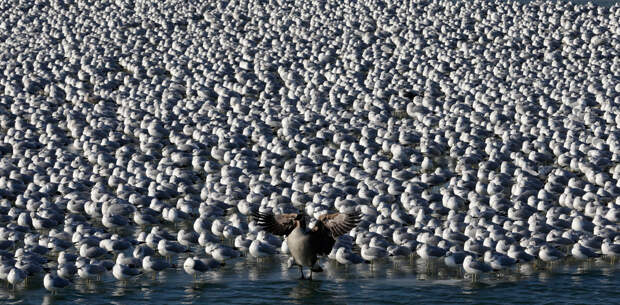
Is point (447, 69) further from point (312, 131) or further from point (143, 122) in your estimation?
point (143, 122)

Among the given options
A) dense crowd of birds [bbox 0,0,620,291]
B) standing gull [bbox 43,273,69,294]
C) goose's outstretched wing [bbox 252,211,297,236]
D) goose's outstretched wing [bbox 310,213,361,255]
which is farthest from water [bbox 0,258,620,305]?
goose's outstretched wing [bbox 252,211,297,236]

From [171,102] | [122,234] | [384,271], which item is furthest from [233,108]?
[384,271]

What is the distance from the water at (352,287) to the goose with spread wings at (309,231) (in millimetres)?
927

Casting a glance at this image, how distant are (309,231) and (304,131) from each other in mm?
18478

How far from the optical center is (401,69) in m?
57.9

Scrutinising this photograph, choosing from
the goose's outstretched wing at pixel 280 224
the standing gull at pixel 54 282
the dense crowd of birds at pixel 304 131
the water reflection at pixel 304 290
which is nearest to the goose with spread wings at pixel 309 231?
the goose's outstretched wing at pixel 280 224

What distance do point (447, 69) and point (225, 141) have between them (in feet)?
56.1

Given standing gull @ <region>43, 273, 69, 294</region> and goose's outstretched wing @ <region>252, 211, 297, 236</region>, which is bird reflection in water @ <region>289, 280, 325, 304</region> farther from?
standing gull @ <region>43, 273, 69, 294</region>

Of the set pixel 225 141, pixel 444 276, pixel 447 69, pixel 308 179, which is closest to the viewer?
pixel 444 276

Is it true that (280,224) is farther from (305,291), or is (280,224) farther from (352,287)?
(352,287)

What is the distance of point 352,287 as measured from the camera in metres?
29.1

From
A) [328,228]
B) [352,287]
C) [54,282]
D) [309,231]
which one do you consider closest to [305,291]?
[352,287]

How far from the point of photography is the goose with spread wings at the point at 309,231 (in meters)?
28.6

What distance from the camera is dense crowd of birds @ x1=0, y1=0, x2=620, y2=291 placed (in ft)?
105
